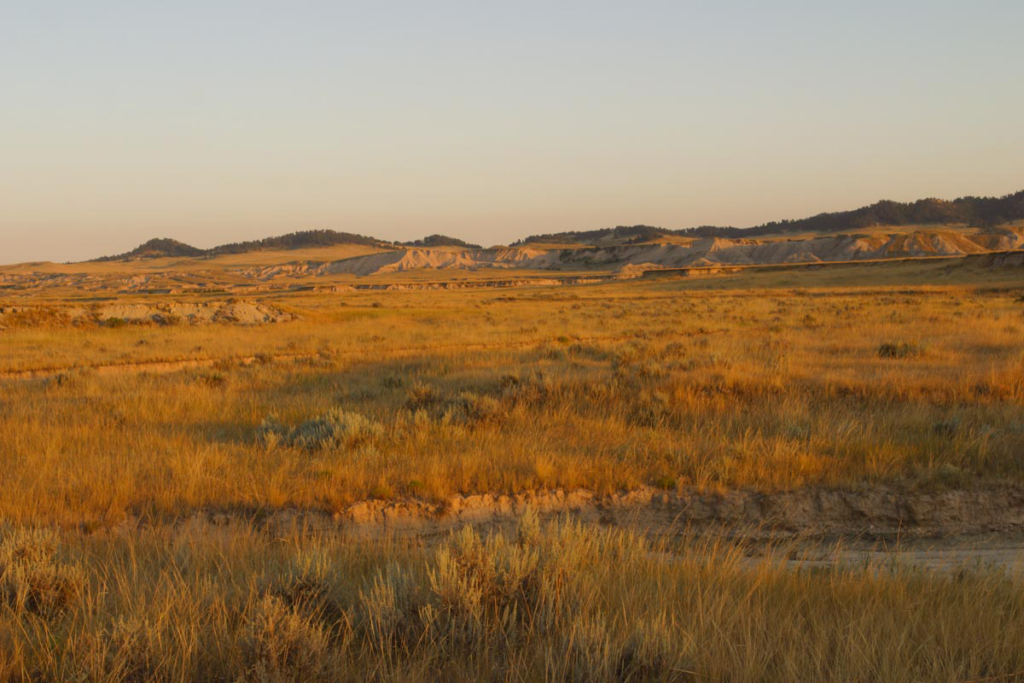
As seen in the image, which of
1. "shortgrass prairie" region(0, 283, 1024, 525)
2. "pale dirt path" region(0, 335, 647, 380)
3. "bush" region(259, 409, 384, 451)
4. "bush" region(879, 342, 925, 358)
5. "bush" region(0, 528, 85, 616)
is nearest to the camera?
"bush" region(0, 528, 85, 616)

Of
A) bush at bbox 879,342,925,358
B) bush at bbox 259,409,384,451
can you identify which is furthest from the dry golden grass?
bush at bbox 879,342,925,358

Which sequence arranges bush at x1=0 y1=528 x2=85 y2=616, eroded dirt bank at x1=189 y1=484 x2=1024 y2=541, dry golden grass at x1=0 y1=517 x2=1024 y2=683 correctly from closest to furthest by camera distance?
dry golden grass at x1=0 y1=517 x2=1024 y2=683, bush at x1=0 y1=528 x2=85 y2=616, eroded dirt bank at x1=189 y1=484 x2=1024 y2=541

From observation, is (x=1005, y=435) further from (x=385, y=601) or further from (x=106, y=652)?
(x=106, y=652)

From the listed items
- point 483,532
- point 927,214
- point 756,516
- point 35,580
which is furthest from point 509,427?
point 927,214

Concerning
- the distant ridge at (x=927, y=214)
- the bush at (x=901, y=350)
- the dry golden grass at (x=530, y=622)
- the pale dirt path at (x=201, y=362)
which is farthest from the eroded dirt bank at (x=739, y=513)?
the distant ridge at (x=927, y=214)

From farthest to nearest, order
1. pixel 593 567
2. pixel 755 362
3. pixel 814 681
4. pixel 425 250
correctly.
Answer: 1. pixel 425 250
2. pixel 755 362
3. pixel 593 567
4. pixel 814 681

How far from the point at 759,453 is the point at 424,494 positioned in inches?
140

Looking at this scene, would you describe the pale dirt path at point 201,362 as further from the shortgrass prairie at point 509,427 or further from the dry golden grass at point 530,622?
the dry golden grass at point 530,622

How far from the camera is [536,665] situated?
2658 millimetres

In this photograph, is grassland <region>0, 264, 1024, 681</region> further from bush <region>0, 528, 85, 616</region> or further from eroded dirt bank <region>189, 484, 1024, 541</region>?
eroded dirt bank <region>189, 484, 1024, 541</region>

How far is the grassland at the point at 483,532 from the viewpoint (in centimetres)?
267

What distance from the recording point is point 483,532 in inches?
210

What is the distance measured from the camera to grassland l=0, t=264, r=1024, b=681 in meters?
2.67

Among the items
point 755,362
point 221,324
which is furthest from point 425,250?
point 755,362
